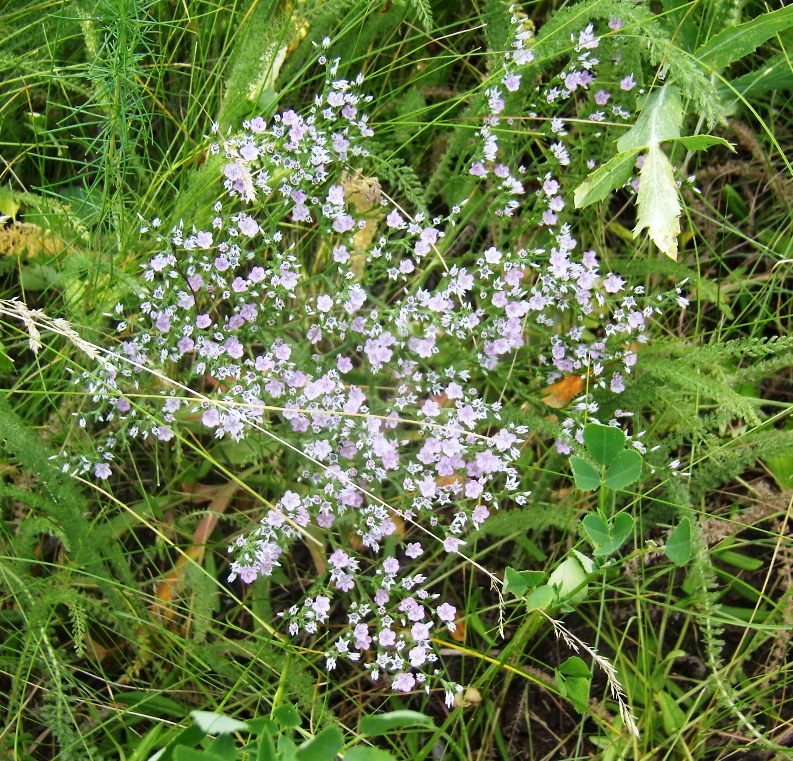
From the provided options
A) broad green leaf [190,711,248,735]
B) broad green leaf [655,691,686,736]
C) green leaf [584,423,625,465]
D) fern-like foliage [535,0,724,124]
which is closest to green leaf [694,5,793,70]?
fern-like foliage [535,0,724,124]

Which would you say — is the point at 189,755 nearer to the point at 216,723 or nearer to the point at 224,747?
the point at 216,723

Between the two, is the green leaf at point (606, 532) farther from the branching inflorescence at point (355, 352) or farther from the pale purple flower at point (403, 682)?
the pale purple flower at point (403, 682)

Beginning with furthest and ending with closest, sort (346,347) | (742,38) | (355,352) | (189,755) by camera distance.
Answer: (355,352), (346,347), (742,38), (189,755)

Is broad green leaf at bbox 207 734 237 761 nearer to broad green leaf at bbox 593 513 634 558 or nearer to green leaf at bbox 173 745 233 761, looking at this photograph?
green leaf at bbox 173 745 233 761

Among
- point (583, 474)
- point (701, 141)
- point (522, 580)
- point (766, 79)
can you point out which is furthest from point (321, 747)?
point (766, 79)

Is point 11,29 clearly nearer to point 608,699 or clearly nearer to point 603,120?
point 603,120

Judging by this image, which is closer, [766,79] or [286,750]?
[286,750]

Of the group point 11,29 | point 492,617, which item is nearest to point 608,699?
point 492,617
